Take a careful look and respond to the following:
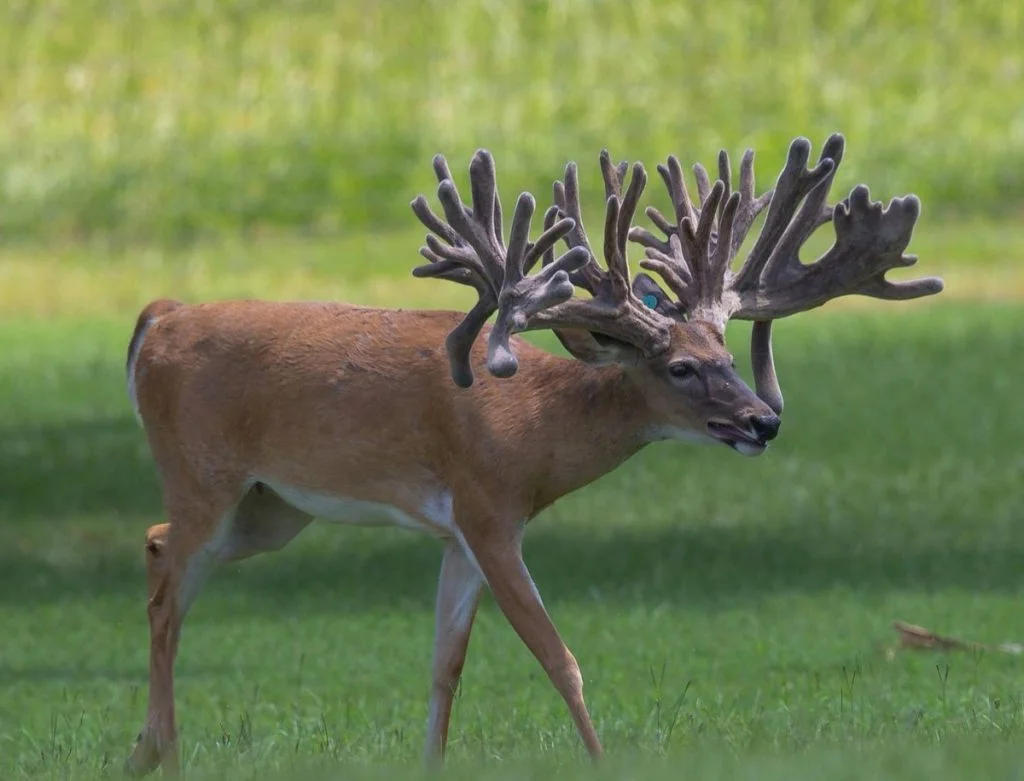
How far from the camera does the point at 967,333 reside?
24281 mm

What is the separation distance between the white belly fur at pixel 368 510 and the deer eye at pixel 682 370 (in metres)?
0.96

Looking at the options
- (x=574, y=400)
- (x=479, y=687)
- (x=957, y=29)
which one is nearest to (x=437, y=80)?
(x=957, y=29)

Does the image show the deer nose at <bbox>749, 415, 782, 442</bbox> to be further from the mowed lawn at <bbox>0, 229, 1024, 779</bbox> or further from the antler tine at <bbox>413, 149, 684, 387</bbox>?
the mowed lawn at <bbox>0, 229, 1024, 779</bbox>

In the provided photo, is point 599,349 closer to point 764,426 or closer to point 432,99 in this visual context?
point 764,426

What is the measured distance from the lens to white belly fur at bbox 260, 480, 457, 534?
9406 mm

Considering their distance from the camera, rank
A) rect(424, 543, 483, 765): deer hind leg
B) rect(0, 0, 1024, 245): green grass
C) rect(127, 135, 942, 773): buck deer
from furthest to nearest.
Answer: rect(0, 0, 1024, 245): green grass, rect(424, 543, 483, 765): deer hind leg, rect(127, 135, 942, 773): buck deer

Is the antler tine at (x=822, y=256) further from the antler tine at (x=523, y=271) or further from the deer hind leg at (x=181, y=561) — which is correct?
the deer hind leg at (x=181, y=561)

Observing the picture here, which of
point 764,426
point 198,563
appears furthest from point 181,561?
point 764,426

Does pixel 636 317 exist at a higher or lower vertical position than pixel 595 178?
higher

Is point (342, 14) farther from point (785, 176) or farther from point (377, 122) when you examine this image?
point (785, 176)

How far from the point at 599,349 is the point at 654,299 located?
310 millimetres

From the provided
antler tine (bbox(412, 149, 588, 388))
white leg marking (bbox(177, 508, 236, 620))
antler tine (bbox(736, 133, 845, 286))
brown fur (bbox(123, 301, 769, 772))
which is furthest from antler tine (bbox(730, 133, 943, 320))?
white leg marking (bbox(177, 508, 236, 620))

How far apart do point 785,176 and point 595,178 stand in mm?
23864

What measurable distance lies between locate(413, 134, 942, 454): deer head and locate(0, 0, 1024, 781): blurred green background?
125 centimetres
